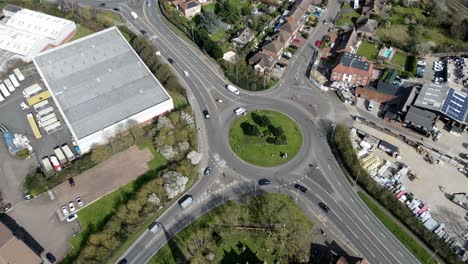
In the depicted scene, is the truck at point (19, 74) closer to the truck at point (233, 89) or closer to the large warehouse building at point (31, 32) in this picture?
the large warehouse building at point (31, 32)

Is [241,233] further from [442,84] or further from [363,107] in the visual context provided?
[442,84]

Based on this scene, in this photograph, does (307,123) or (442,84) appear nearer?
(307,123)

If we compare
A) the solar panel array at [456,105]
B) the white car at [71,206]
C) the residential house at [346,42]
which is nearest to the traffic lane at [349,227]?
the solar panel array at [456,105]

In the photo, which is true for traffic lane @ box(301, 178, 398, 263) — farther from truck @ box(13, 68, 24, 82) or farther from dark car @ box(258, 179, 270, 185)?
truck @ box(13, 68, 24, 82)

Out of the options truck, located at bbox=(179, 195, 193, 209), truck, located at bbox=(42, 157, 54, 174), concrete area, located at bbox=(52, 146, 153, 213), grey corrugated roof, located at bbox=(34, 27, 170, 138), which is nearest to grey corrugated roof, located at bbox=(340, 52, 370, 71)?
grey corrugated roof, located at bbox=(34, 27, 170, 138)

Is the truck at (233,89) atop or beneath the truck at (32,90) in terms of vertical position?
beneath

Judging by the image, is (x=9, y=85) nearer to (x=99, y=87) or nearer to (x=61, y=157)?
(x=99, y=87)

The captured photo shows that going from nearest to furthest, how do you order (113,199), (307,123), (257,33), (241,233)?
1. (241,233)
2. (113,199)
3. (307,123)
4. (257,33)

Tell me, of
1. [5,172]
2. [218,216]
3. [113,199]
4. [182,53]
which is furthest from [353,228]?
[5,172]
